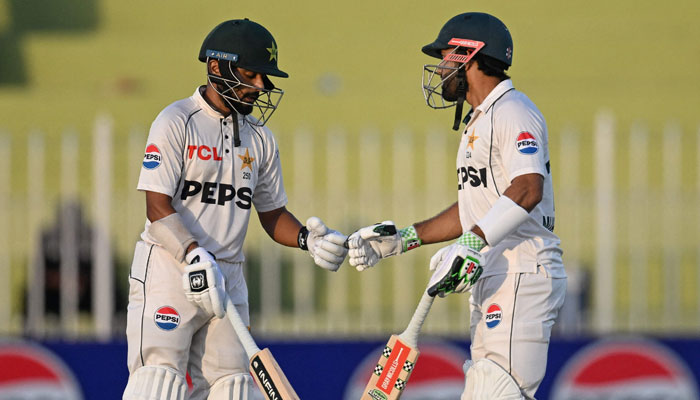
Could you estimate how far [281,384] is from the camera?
17.1 feet

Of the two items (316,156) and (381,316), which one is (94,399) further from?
(316,156)

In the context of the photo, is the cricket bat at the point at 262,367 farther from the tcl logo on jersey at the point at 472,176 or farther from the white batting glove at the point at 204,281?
the tcl logo on jersey at the point at 472,176

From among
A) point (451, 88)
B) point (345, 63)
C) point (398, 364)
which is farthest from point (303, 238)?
point (345, 63)

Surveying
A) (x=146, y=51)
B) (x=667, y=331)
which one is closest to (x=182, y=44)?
(x=146, y=51)

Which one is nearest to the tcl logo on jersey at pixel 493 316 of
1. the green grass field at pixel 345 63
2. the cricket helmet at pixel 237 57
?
the cricket helmet at pixel 237 57

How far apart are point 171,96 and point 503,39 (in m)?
7.45

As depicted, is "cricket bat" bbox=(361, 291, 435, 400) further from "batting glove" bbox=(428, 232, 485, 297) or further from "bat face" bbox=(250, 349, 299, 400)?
"bat face" bbox=(250, 349, 299, 400)

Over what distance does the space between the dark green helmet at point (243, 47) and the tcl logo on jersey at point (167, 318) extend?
1.17 m

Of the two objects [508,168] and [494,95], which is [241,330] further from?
[494,95]

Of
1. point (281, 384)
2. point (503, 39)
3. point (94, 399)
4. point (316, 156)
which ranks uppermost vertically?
point (503, 39)

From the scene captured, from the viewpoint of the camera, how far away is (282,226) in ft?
19.1

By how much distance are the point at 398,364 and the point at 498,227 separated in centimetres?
78

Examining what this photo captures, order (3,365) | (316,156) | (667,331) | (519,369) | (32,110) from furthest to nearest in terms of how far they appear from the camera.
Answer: (32,110) → (316,156) → (667,331) → (3,365) → (519,369)

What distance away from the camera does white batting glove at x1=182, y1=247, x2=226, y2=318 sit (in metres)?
5.06
